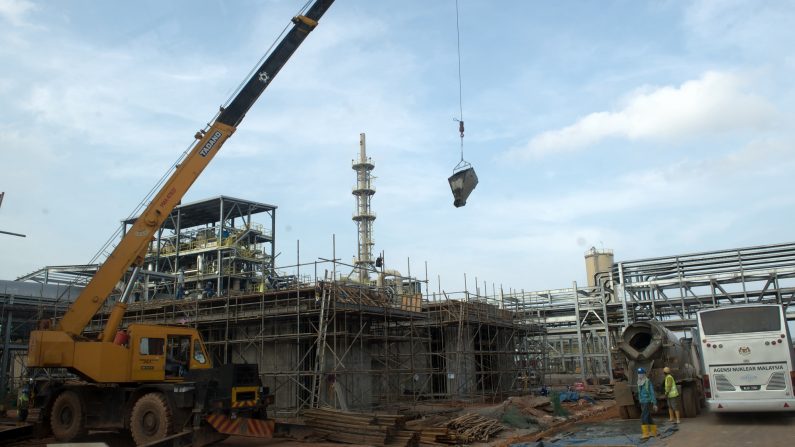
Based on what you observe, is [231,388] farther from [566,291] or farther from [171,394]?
[566,291]

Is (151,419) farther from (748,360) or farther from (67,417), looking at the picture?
(748,360)

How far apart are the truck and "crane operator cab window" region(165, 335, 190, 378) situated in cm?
1277

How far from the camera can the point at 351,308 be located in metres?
21.2

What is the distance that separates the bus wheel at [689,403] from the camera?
1811cm

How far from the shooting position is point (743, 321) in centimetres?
1622

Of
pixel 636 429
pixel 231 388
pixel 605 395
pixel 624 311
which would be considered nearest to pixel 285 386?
pixel 231 388

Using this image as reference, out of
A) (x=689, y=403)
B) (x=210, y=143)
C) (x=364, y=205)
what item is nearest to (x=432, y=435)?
(x=689, y=403)

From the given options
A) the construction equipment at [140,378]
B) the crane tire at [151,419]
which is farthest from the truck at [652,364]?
the crane tire at [151,419]

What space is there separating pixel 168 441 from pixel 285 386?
8846mm

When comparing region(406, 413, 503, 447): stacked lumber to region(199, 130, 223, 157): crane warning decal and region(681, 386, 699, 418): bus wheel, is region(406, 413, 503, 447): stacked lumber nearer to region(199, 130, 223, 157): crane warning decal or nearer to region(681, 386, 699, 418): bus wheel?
region(681, 386, 699, 418): bus wheel

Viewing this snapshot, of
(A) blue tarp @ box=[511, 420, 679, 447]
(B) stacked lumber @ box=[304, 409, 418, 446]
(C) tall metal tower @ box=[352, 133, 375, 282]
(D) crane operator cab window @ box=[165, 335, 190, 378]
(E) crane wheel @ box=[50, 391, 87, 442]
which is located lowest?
(A) blue tarp @ box=[511, 420, 679, 447]

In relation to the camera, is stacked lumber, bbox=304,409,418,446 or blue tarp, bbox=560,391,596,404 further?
blue tarp, bbox=560,391,596,404

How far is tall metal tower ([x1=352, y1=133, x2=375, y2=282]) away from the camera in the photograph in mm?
67500

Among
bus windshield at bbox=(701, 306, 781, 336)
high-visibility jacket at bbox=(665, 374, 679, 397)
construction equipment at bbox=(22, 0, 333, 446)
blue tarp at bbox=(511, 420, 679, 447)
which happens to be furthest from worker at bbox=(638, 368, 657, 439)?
construction equipment at bbox=(22, 0, 333, 446)
